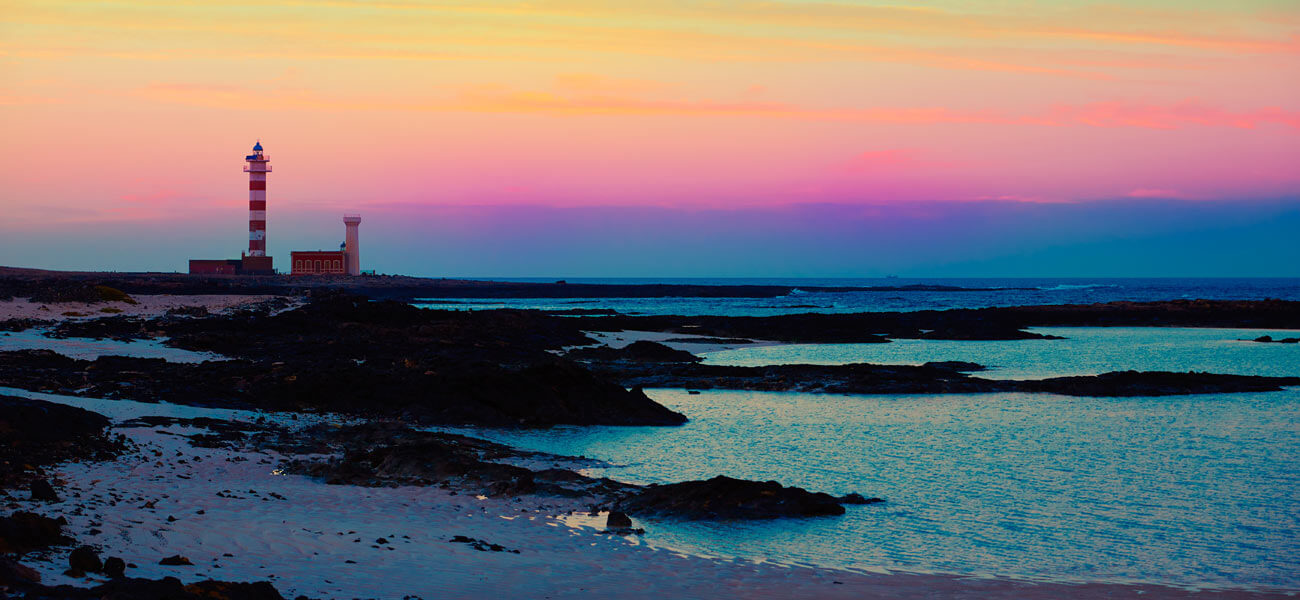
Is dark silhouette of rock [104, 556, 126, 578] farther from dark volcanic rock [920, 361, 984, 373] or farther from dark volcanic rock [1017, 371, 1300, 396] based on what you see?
dark volcanic rock [920, 361, 984, 373]

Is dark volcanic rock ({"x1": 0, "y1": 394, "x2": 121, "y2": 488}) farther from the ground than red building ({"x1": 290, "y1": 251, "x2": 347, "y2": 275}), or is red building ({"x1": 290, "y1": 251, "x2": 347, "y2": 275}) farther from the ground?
red building ({"x1": 290, "y1": 251, "x2": 347, "y2": 275})

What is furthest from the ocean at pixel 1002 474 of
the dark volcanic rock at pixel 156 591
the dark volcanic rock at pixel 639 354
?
the dark volcanic rock at pixel 639 354

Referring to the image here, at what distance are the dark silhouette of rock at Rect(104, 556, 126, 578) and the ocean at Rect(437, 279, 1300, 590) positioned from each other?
17.5 ft

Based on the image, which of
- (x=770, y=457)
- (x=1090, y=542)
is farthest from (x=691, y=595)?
(x=770, y=457)

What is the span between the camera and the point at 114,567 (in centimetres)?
770

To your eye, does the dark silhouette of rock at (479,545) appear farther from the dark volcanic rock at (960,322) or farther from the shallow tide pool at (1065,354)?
the dark volcanic rock at (960,322)

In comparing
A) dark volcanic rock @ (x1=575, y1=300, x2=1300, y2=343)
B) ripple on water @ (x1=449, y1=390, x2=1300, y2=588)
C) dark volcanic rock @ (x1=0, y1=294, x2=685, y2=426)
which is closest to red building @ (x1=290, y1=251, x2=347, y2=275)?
dark volcanic rock @ (x1=575, y1=300, x2=1300, y2=343)

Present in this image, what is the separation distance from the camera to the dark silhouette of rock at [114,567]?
7633 millimetres

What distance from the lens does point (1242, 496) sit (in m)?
14.8

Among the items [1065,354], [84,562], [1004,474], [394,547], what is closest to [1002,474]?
[1004,474]

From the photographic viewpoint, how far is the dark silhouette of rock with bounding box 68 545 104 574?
7.59 m

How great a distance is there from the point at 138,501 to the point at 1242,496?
14.3 meters

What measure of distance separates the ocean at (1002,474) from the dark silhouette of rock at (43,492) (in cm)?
595

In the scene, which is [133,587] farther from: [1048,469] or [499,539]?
[1048,469]
